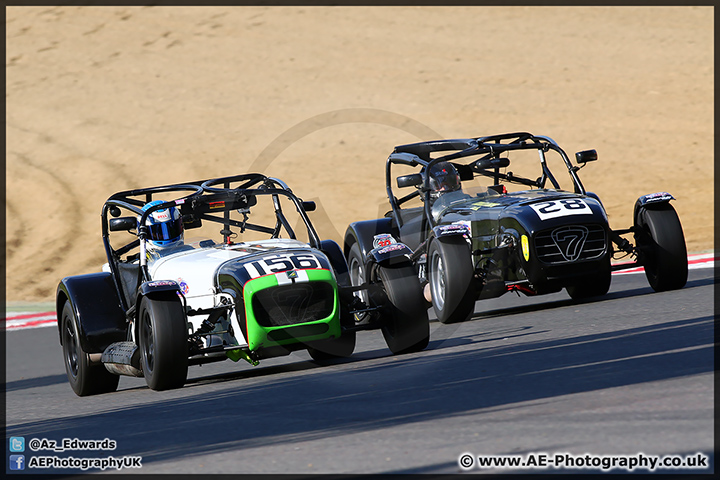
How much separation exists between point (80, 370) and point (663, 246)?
5594 millimetres

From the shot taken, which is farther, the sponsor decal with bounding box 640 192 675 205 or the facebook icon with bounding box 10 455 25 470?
the sponsor decal with bounding box 640 192 675 205

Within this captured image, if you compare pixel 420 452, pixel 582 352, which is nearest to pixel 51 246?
pixel 582 352

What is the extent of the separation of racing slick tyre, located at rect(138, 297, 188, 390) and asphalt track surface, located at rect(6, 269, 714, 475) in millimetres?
145

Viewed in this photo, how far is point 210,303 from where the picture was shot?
347 inches

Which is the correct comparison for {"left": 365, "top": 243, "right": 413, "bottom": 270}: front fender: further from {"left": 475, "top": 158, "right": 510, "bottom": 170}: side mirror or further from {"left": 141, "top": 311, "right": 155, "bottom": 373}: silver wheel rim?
{"left": 475, "top": 158, "right": 510, "bottom": 170}: side mirror

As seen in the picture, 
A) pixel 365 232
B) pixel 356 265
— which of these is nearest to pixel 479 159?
pixel 365 232

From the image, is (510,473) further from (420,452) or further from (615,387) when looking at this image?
(615,387)

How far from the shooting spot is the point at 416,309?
8.89 meters

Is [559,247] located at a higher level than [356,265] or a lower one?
A: higher

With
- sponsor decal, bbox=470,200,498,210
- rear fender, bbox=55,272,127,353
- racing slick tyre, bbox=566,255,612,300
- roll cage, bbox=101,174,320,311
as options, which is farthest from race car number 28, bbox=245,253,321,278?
racing slick tyre, bbox=566,255,612,300

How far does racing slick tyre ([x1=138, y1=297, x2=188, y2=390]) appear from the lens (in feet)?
26.9

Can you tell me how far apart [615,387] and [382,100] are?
25536 millimetres

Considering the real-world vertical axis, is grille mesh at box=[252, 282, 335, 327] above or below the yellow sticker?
above

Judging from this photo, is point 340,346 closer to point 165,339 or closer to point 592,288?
point 165,339
